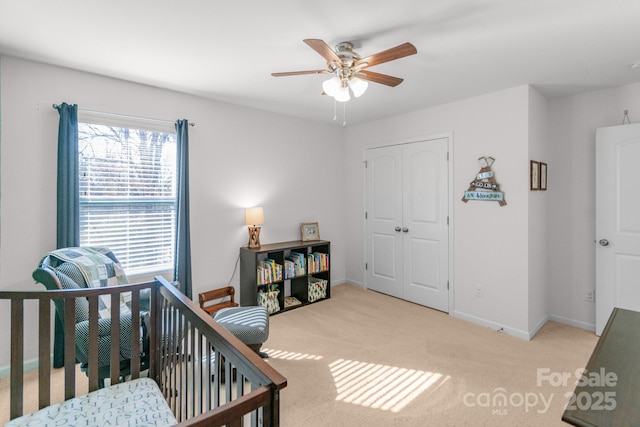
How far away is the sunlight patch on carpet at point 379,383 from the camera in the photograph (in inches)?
81.4

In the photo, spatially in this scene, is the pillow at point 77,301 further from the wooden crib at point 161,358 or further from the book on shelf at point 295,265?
the book on shelf at point 295,265

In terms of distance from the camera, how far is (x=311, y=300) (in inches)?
156

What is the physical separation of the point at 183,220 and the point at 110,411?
6.39ft

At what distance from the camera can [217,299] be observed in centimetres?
346

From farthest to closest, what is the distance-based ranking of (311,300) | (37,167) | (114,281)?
(311,300) → (37,167) → (114,281)

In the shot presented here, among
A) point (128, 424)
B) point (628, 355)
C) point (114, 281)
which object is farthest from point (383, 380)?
point (114, 281)

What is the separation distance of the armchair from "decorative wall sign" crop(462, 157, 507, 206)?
3136 mm

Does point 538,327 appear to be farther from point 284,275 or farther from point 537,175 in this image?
point 284,275

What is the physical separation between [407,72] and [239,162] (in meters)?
2.02

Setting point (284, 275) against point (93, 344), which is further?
point (284, 275)

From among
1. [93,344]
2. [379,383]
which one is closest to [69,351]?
[93,344]

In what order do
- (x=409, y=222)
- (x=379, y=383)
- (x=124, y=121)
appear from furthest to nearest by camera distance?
(x=409, y=222) → (x=124, y=121) → (x=379, y=383)

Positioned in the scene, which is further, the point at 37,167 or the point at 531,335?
the point at 531,335

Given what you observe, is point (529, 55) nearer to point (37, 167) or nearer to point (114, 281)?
point (114, 281)
